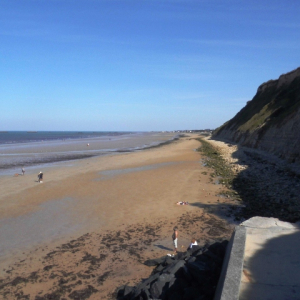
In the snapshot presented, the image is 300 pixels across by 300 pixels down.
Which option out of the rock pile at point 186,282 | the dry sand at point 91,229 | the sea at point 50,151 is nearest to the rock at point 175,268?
the rock pile at point 186,282

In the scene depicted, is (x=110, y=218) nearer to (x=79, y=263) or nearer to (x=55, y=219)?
(x=55, y=219)

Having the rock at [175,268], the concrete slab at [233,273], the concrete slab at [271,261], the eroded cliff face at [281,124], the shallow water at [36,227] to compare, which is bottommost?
the shallow water at [36,227]

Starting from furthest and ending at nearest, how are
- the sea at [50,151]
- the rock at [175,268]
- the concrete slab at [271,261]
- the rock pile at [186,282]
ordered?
the sea at [50,151] < the rock at [175,268] < the rock pile at [186,282] < the concrete slab at [271,261]

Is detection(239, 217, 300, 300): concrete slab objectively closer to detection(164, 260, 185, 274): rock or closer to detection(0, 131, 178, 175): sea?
detection(164, 260, 185, 274): rock

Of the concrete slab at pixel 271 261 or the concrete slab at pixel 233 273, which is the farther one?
the concrete slab at pixel 271 261

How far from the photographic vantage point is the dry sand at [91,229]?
789 centimetres

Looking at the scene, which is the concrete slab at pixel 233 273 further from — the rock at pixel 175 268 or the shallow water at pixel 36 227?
the shallow water at pixel 36 227

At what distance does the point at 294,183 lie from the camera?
16.5 meters

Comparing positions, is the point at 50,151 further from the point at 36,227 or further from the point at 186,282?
the point at 186,282

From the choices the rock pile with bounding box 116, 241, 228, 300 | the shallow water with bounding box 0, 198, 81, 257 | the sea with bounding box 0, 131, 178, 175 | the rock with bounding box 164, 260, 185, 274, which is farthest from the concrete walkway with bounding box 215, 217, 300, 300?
the sea with bounding box 0, 131, 178, 175

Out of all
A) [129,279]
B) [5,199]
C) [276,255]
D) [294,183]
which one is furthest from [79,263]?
[294,183]

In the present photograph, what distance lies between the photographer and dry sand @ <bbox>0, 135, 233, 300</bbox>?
7887 millimetres

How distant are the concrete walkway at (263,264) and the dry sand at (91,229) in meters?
3.09

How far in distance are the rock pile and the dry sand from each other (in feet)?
3.88
